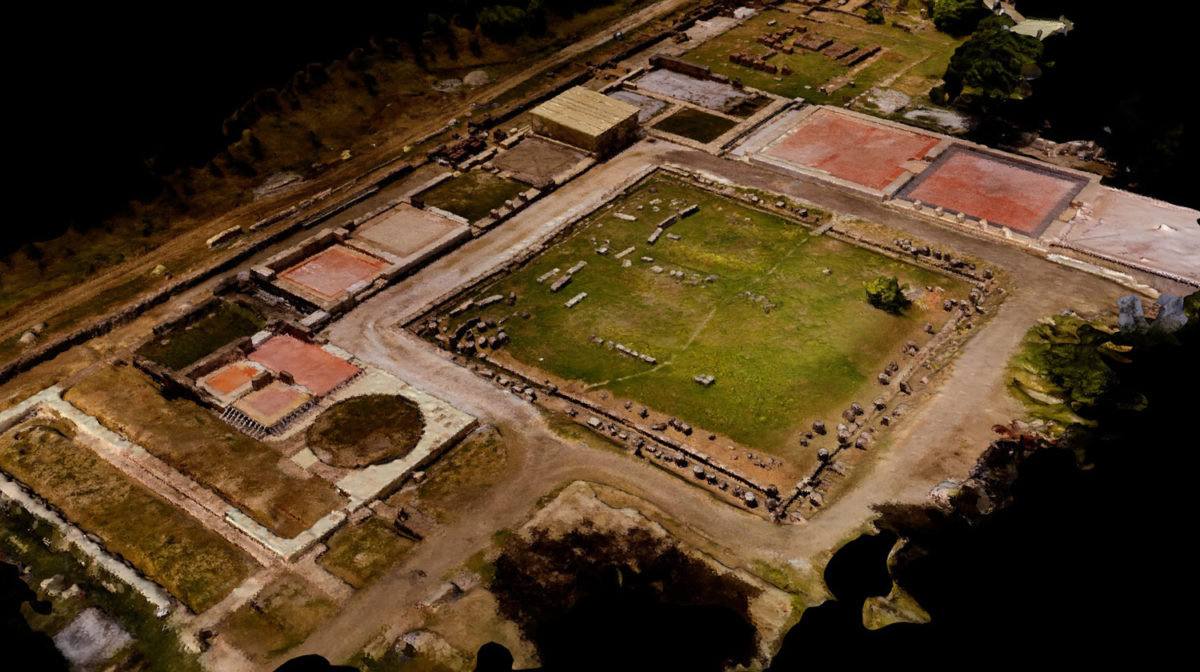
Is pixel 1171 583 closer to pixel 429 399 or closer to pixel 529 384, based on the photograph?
pixel 529 384

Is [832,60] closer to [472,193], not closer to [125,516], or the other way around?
[472,193]

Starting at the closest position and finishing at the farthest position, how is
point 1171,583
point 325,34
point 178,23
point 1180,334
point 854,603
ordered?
point 1171,583 → point 854,603 → point 1180,334 → point 178,23 → point 325,34

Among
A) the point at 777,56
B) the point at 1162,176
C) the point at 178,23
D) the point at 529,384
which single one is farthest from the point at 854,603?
the point at 178,23

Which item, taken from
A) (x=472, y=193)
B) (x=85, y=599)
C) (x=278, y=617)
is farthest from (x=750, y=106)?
(x=85, y=599)

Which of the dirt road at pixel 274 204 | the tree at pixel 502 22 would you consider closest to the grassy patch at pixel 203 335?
the dirt road at pixel 274 204

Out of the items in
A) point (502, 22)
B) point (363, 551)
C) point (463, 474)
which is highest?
point (502, 22)
